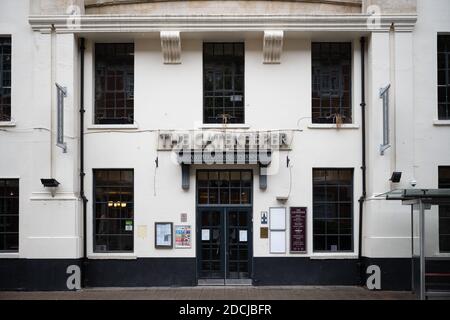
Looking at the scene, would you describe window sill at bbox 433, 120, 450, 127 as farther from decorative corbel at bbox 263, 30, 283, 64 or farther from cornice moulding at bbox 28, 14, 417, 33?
decorative corbel at bbox 263, 30, 283, 64

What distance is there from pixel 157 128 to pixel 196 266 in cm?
441

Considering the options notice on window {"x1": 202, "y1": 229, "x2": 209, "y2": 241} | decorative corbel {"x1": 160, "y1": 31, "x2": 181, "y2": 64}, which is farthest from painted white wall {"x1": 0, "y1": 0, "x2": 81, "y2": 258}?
notice on window {"x1": 202, "y1": 229, "x2": 209, "y2": 241}

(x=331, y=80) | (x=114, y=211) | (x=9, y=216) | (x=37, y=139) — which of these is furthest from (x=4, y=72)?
(x=331, y=80)

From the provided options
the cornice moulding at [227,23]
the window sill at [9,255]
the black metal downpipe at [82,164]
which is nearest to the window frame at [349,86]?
the cornice moulding at [227,23]

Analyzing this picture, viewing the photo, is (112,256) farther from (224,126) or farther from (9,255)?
(224,126)

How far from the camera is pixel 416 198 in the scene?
15.8 metres

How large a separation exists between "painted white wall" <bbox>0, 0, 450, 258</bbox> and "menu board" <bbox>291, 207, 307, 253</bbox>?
0.22 metres

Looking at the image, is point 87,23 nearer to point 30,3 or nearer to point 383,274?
point 30,3

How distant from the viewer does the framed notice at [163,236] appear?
1844 centimetres

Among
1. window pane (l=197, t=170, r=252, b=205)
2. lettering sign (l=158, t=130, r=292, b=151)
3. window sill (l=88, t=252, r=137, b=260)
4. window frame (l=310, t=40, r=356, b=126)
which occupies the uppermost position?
window frame (l=310, t=40, r=356, b=126)

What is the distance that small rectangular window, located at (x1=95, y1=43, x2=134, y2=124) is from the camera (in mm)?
19000

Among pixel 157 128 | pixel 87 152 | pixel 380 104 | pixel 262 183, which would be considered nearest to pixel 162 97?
pixel 157 128

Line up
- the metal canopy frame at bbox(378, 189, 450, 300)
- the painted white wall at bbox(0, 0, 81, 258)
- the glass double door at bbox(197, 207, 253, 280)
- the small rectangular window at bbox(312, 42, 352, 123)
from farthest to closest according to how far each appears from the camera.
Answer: the small rectangular window at bbox(312, 42, 352, 123), the glass double door at bbox(197, 207, 253, 280), the painted white wall at bbox(0, 0, 81, 258), the metal canopy frame at bbox(378, 189, 450, 300)

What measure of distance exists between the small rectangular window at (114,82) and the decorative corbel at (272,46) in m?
4.22
